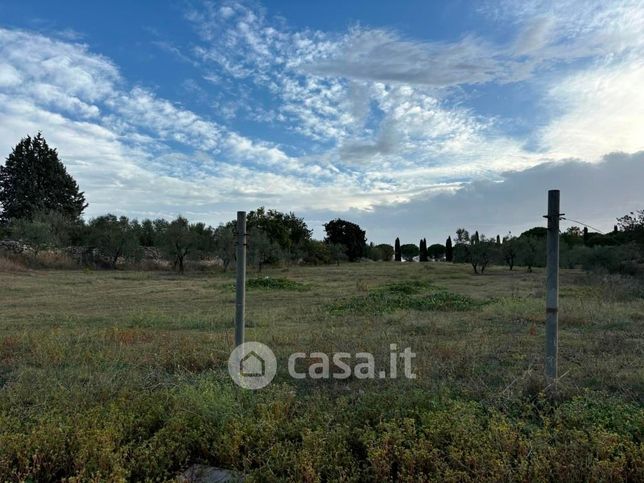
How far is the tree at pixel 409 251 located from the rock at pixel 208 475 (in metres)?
63.1

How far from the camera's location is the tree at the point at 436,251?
63.2 meters

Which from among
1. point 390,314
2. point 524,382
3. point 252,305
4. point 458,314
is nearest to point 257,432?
point 524,382

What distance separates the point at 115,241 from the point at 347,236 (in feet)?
93.6

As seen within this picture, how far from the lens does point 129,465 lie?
9.17 feet

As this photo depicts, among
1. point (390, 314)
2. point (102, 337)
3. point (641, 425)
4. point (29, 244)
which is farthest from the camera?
point (29, 244)

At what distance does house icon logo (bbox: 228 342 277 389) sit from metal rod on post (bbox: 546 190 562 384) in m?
2.56

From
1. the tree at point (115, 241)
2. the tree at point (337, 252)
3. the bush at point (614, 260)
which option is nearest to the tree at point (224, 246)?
the tree at point (115, 241)

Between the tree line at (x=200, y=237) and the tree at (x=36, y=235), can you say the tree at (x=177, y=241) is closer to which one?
the tree line at (x=200, y=237)

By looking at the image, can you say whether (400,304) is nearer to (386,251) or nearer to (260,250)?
(260,250)

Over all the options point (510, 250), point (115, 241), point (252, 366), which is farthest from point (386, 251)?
point (252, 366)

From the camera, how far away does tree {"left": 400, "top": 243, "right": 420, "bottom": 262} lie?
215 feet

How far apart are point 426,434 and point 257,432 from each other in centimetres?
117

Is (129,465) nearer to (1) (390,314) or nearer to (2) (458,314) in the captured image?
(1) (390,314)

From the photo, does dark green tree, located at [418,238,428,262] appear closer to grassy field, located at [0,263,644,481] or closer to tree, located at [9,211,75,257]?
tree, located at [9,211,75,257]
